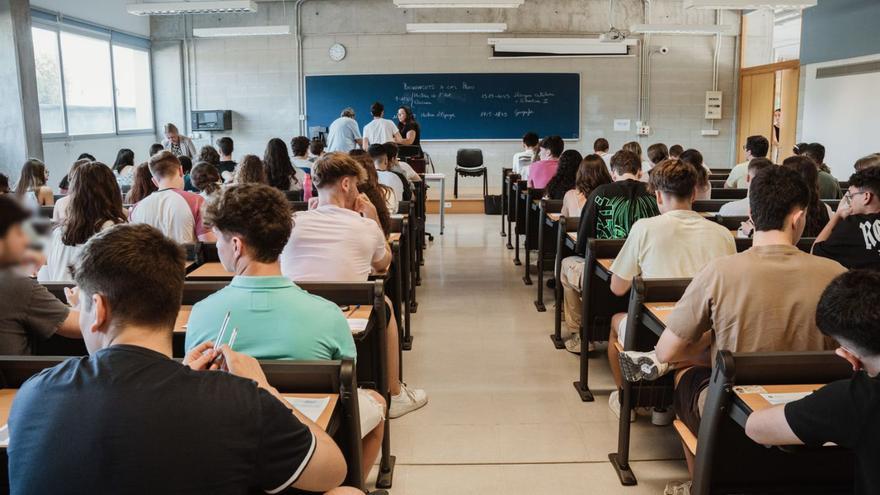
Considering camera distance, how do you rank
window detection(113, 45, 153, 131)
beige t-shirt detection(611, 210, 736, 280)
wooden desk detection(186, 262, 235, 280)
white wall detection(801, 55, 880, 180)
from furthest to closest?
window detection(113, 45, 153, 131)
white wall detection(801, 55, 880, 180)
wooden desk detection(186, 262, 235, 280)
beige t-shirt detection(611, 210, 736, 280)

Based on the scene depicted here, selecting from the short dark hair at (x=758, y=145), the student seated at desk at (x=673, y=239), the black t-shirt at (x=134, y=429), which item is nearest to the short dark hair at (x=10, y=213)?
the black t-shirt at (x=134, y=429)

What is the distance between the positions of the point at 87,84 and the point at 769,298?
9.68m

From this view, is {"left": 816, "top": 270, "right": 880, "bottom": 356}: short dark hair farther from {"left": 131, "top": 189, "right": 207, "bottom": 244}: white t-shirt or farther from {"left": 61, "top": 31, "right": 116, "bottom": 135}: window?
{"left": 61, "top": 31, "right": 116, "bottom": 135}: window

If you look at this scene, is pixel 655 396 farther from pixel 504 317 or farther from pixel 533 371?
pixel 504 317

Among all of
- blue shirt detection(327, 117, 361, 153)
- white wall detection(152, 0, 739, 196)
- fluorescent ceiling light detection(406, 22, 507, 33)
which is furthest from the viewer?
white wall detection(152, 0, 739, 196)

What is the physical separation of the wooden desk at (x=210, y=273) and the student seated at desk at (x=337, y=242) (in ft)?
1.45

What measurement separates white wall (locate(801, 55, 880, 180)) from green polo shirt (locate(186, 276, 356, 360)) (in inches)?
304

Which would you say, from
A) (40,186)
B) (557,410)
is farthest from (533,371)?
(40,186)

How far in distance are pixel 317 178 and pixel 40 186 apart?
2.84 m

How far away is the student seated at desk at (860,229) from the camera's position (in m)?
3.11

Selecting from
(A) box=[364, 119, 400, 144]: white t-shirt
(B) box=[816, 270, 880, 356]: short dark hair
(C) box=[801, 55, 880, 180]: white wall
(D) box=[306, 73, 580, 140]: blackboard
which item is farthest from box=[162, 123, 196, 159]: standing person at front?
(B) box=[816, 270, 880, 356]: short dark hair

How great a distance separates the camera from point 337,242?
320cm

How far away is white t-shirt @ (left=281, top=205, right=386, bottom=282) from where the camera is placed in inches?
125

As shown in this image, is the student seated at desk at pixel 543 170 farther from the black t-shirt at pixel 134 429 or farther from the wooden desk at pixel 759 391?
the black t-shirt at pixel 134 429
